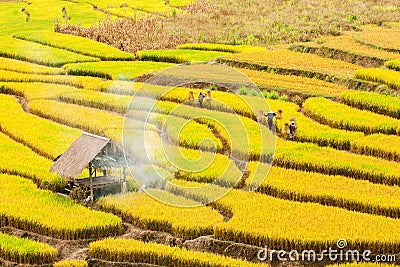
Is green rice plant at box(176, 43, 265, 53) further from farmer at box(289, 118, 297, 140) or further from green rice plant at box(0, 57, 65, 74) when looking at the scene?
farmer at box(289, 118, 297, 140)

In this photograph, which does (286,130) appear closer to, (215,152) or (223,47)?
(215,152)

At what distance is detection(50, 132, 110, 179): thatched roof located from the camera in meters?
13.8

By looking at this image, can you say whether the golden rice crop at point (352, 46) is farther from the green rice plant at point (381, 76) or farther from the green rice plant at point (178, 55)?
the green rice plant at point (178, 55)

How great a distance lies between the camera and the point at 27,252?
11.8 m

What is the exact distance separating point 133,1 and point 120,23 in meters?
7.07

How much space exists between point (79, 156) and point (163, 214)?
6.64ft

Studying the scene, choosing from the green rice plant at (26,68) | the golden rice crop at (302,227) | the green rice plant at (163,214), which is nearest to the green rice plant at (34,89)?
the green rice plant at (26,68)

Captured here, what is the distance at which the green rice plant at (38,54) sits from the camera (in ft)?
83.5

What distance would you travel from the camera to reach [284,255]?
38.2ft

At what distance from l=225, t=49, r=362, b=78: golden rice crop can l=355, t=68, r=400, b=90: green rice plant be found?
0.52 m

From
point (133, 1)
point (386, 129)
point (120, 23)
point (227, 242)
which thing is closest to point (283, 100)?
point (386, 129)

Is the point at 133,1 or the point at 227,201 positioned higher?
the point at 133,1

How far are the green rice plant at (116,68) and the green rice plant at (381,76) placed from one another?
228 inches

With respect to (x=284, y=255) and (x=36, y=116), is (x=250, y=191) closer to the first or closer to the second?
(x=284, y=255)
